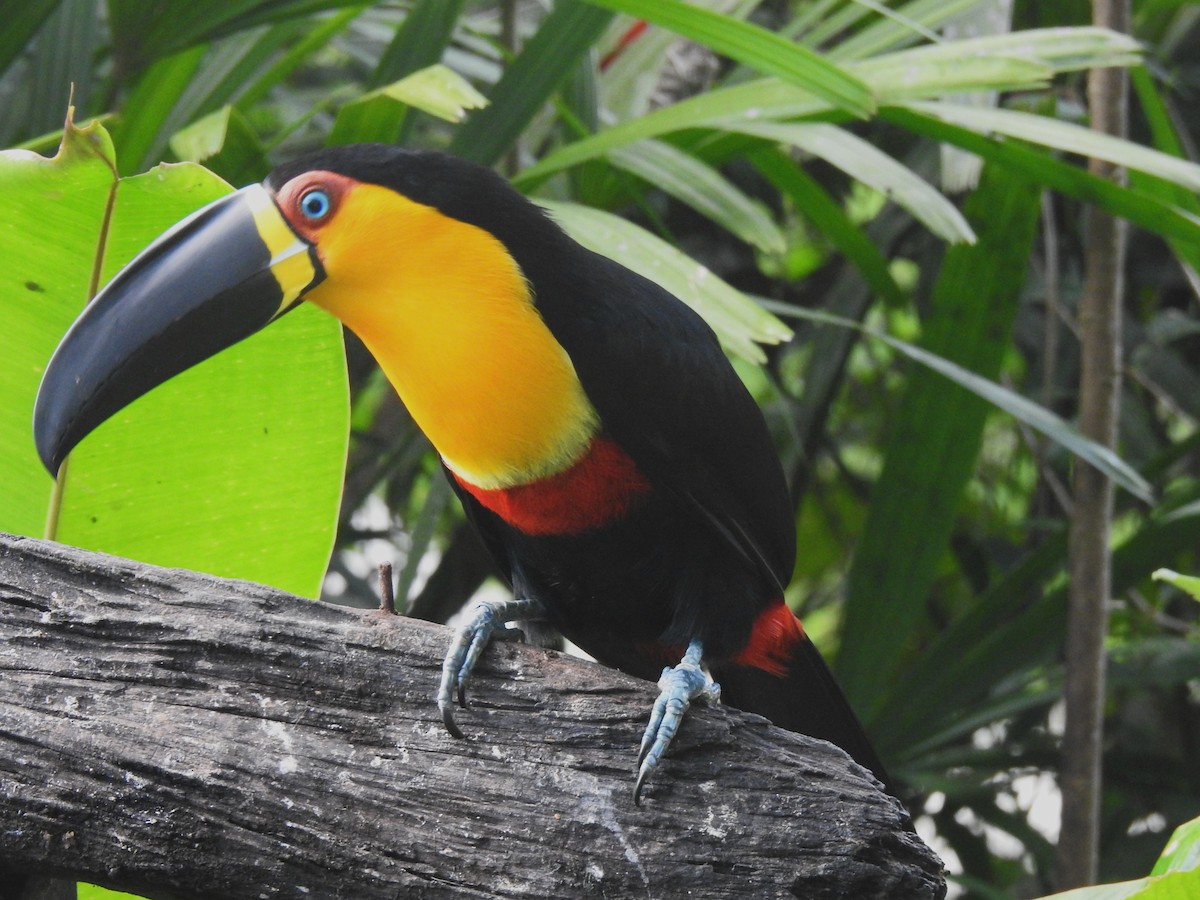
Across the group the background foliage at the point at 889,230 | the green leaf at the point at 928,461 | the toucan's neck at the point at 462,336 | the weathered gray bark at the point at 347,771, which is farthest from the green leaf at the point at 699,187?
the weathered gray bark at the point at 347,771

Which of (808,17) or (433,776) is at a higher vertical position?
(808,17)

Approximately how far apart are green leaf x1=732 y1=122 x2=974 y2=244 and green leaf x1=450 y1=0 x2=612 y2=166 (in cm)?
32

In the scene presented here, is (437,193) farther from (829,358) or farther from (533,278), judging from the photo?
(829,358)

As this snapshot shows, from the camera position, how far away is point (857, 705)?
249cm

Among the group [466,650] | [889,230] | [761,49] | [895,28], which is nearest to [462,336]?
[466,650]

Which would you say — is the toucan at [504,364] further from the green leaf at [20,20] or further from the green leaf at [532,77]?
the green leaf at [20,20]

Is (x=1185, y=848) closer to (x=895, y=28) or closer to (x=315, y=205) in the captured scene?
(x=315, y=205)

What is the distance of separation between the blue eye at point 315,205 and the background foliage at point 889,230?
237mm

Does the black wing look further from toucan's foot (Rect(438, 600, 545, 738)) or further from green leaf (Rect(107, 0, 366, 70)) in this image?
green leaf (Rect(107, 0, 366, 70))

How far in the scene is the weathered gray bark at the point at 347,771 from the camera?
125cm

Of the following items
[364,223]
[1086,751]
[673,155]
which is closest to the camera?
[364,223]

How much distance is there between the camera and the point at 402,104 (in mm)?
1925

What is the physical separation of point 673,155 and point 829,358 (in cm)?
78

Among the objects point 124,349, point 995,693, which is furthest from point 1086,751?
point 124,349
